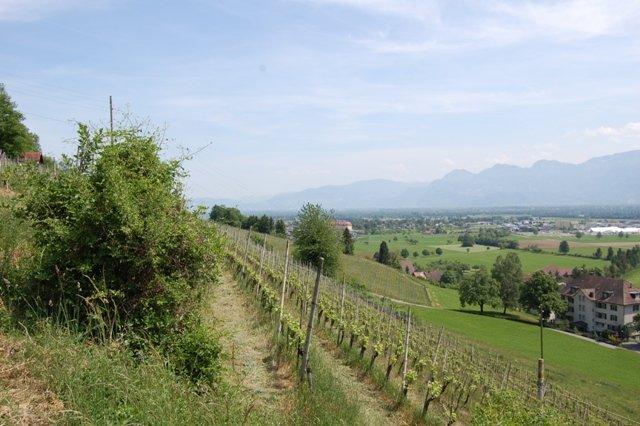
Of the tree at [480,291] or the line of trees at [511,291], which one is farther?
the tree at [480,291]

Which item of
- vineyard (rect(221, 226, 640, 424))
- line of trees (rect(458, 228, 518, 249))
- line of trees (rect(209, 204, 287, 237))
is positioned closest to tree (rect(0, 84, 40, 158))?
line of trees (rect(209, 204, 287, 237))

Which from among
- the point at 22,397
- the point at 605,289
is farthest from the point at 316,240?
the point at 605,289

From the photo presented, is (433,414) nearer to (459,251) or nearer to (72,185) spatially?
(72,185)

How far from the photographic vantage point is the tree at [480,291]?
74062mm

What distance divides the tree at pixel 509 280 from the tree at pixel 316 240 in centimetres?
4319

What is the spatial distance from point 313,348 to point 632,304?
264ft

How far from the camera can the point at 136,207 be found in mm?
7723

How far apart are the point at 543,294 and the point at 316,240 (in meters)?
41.8

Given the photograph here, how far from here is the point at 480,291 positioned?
74125mm

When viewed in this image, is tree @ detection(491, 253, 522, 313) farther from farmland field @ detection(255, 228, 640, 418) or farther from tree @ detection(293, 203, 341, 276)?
tree @ detection(293, 203, 341, 276)

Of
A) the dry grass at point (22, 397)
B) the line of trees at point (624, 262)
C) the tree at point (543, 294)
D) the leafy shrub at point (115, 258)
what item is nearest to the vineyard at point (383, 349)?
the leafy shrub at point (115, 258)

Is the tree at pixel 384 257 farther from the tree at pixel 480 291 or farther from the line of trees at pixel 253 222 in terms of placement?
the tree at pixel 480 291

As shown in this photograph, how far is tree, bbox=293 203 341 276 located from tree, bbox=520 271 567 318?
128ft

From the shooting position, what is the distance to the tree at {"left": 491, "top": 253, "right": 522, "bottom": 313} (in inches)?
3071
